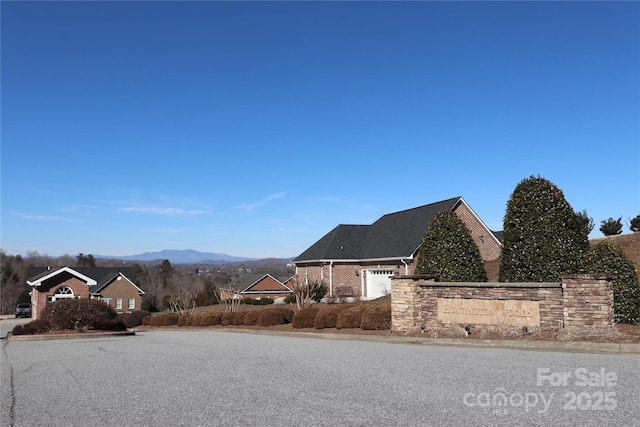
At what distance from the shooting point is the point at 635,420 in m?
5.89

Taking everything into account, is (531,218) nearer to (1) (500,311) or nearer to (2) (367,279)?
(1) (500,311)

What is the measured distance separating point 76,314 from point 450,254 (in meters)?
16.8

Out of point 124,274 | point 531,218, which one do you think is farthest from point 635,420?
point 124,274

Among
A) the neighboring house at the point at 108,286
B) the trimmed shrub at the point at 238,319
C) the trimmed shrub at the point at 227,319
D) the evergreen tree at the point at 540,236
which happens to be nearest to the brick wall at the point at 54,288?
the neighboring house at the point at 108,286

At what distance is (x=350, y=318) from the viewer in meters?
18.3

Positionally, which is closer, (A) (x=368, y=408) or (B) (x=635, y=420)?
(B) (x=635, y=420)

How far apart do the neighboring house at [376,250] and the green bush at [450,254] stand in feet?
46.5

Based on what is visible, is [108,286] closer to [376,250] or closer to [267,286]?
[267,286]

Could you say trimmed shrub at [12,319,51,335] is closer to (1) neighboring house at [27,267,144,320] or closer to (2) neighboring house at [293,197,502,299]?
(1) neighboring house at [27,267,144,320]

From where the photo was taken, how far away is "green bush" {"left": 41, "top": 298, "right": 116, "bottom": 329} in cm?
2269

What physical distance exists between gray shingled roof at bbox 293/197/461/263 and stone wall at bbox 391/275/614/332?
15771 mm

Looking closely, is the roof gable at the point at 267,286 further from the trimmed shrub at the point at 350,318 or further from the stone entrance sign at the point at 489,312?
the stone entrance sign at the point at 489,312

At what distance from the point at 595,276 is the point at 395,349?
17.2ft

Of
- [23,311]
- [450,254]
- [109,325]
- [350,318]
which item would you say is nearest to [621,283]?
[450,254]
